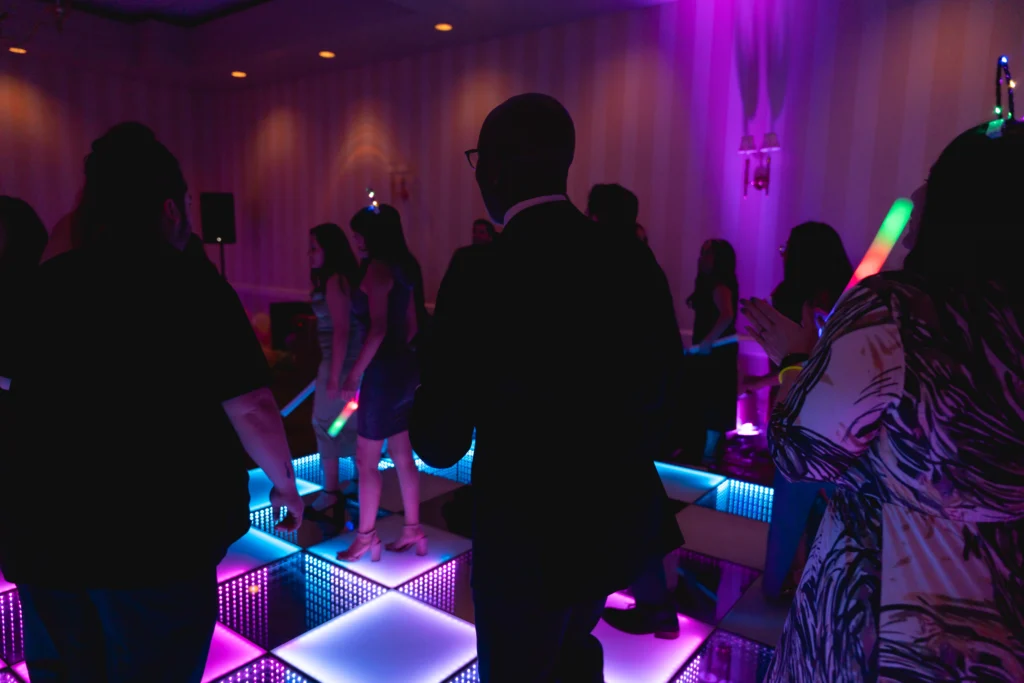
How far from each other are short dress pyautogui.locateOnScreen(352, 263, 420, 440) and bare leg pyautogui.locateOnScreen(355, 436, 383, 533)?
9 centimetres

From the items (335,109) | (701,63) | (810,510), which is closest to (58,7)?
(810,510)

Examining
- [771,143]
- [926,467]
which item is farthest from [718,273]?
[926,467]

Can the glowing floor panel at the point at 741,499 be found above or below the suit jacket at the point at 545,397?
below

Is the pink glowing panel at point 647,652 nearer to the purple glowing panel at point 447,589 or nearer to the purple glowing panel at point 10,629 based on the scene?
the purple glowing panel at point 447,589

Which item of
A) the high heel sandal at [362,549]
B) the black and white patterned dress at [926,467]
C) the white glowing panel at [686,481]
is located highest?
the black and white patterned dress at [926,467]

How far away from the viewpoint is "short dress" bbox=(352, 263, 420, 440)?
2570mm

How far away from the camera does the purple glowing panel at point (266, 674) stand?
1.91 m

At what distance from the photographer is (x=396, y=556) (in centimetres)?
272

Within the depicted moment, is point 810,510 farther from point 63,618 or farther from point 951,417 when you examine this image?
point 63,618

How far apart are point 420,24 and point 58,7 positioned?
3.53 metres

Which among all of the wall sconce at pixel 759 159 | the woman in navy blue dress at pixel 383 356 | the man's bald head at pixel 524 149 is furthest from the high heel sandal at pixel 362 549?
the wall sconce at pixel 759 159

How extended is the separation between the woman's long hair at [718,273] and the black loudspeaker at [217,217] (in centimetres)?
553

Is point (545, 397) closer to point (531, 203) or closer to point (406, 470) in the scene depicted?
point (531, 203)

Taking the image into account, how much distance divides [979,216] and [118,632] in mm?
1549
